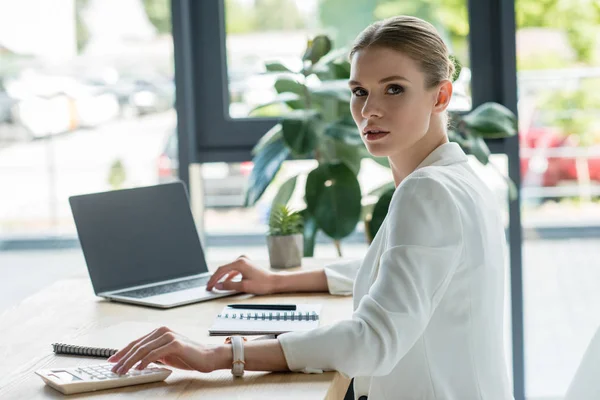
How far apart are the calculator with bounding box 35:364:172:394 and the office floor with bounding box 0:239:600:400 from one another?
204cm

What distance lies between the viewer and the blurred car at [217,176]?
343 centimetres

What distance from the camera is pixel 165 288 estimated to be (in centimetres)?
214

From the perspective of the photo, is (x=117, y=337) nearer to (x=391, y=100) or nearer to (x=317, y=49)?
(x=391, y=100)

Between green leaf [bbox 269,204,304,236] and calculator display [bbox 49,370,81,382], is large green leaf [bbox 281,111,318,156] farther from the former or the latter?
calculator display [bbox 49,370,81,382]

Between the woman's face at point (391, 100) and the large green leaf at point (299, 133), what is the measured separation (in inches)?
45.5

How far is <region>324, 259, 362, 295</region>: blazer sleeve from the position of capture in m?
2.06

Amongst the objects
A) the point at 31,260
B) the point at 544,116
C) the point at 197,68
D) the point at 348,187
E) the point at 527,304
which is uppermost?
the point at 197,68

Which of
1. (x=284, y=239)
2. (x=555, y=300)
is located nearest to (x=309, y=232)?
(x=284, y=239)

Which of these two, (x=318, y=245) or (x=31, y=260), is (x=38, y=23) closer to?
(x=31, y=260)

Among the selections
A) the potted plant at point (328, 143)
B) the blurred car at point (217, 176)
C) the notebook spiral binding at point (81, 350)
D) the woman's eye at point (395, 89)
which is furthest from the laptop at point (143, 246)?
the blurred car at point (217, 176)

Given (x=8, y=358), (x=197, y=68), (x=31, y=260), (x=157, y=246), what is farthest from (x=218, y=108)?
(x=8, y=358)

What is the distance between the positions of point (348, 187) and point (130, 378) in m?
1.53

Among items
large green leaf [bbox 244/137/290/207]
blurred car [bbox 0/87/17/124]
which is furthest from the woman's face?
blurred car [bbox 0/87/17/124]

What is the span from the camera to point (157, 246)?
2205mm
